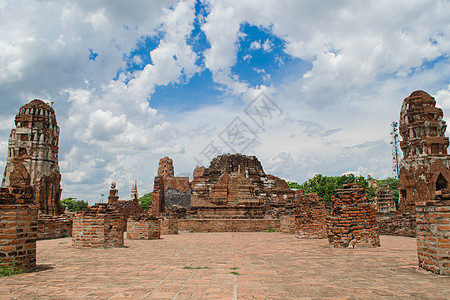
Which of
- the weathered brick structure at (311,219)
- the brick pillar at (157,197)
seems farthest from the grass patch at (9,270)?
the brick pillar at (157,197)

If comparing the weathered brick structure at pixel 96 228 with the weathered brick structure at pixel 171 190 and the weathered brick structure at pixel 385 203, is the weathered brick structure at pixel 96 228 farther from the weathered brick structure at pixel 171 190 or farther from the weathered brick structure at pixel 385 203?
the weathered brick structure at pixel 171 190

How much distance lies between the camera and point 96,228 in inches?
321

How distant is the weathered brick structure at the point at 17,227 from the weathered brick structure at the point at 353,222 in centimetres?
634

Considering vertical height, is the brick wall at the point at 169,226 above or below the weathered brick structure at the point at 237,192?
below

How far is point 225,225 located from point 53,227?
909cm

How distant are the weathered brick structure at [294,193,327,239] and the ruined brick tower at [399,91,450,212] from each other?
21.8ft

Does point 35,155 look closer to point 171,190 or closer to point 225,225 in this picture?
point 225,225

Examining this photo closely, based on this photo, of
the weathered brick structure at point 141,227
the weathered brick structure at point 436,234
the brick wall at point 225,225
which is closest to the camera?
the weathered brick structure at point 436,234

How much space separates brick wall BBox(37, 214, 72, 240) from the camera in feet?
41.9

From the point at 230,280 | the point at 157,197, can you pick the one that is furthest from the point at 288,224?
the point at 157,197

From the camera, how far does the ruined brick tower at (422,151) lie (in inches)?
611

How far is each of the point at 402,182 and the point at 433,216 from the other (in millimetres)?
13521

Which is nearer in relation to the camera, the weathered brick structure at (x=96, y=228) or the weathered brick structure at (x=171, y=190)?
the weathered brick structure at (x=96, y=228)

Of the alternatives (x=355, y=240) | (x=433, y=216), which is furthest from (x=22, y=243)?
(x=355, y=240)
